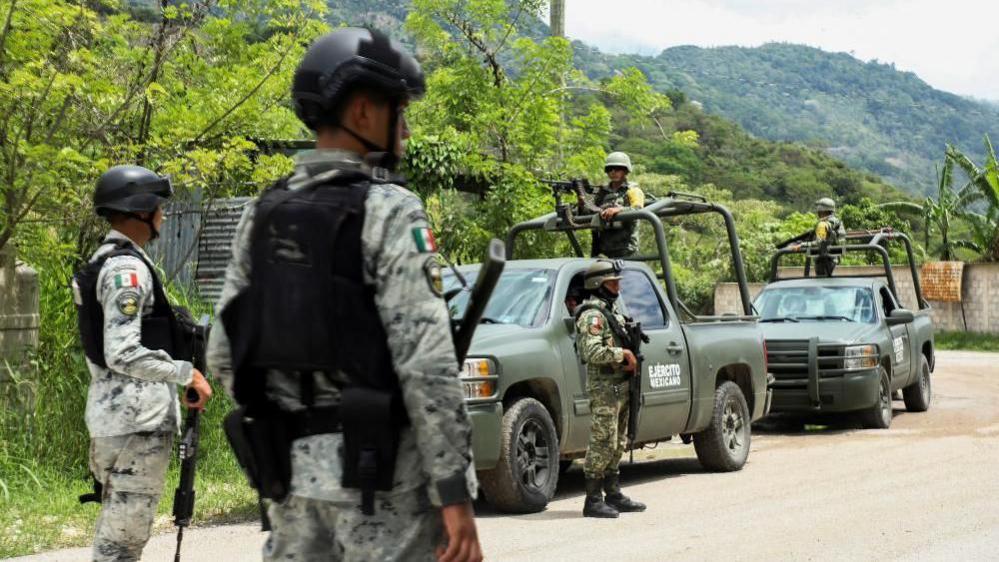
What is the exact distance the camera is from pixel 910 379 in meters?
16.1

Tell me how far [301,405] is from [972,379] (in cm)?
2041

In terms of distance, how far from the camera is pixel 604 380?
8836mm

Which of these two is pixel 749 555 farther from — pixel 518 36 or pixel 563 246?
pixel 518 36

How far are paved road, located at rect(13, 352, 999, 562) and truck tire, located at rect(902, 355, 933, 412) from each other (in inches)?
125

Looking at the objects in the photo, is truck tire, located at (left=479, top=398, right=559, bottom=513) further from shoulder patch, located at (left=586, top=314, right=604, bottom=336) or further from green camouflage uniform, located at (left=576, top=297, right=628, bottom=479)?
shoulder patch, located at (left=586, top=314, right=604, bottom=336)

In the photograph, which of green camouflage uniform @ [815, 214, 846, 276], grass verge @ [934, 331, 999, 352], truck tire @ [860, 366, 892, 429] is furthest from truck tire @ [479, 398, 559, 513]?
Answer: grass verge @ [934, 331, 999, 352]

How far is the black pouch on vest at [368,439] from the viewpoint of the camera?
2994 mm

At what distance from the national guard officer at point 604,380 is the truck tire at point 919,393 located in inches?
334

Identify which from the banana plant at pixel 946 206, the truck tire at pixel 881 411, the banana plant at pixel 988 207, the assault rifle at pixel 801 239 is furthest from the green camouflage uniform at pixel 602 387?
the banana plant at pixel 946 206

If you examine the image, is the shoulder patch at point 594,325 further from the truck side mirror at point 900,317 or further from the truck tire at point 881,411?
the truck side mirror at point 900,317

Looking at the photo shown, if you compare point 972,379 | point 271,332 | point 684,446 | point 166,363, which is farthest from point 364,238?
point 972,379

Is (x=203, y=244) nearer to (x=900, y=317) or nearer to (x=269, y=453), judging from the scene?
(x=900, y=317)

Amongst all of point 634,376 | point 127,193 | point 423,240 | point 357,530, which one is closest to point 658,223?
point 634,376

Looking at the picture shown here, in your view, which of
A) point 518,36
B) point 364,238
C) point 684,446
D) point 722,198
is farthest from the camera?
point 722,198
